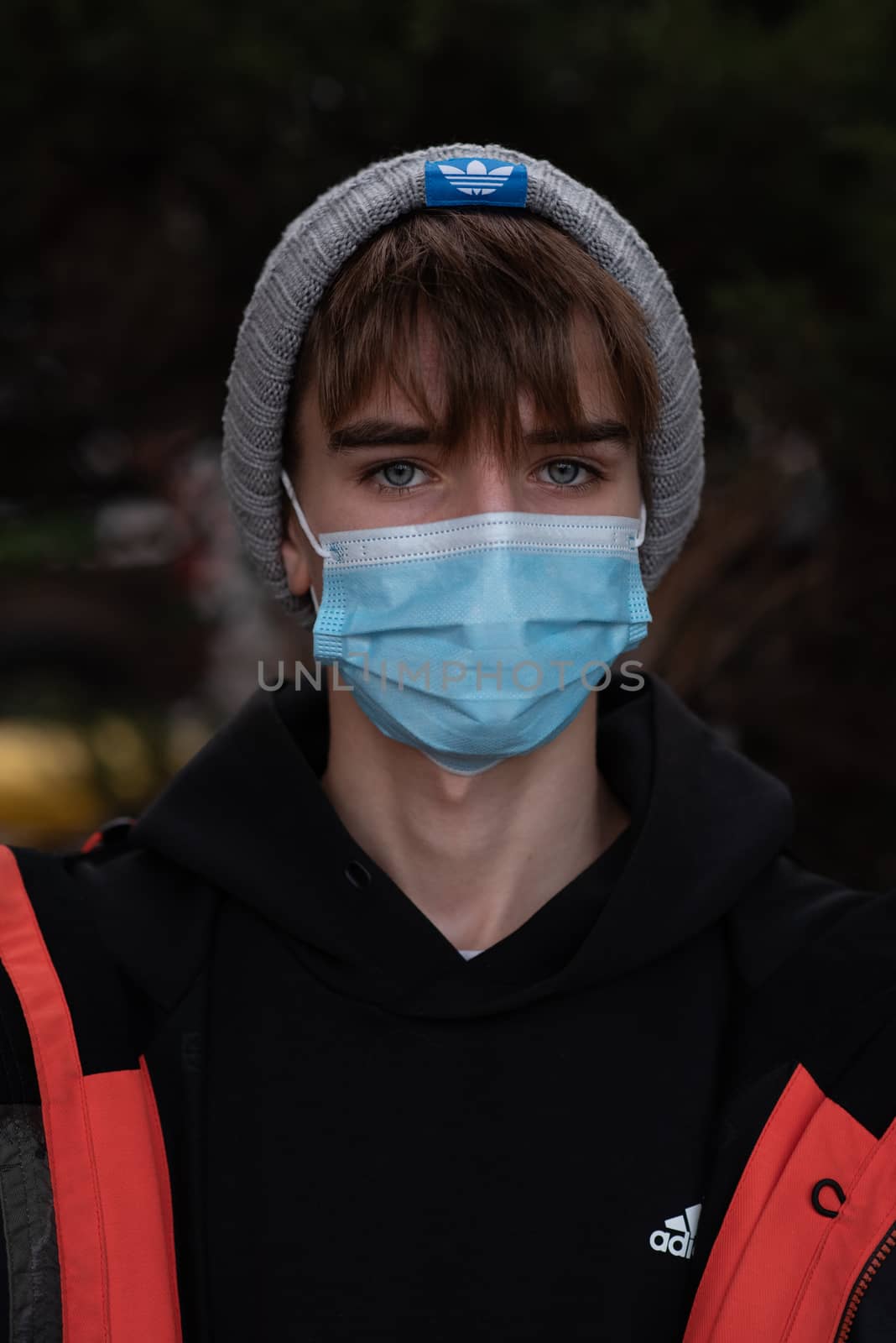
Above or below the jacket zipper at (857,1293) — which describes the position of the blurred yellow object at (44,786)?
above

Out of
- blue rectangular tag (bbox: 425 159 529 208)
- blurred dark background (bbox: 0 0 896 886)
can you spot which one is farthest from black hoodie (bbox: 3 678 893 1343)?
blurred dark background (bbox: 0 0 896 886)

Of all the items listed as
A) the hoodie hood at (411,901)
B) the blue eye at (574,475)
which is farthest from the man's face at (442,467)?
the hoodie hood at (411,901)

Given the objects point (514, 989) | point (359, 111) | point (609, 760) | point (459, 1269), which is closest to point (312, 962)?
point (514, 989)

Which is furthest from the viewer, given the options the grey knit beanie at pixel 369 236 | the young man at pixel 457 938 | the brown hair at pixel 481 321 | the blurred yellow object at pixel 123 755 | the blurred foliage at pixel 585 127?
the blurred yellow object at pixel 123 755

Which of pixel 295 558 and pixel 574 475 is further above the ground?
pixel 574 475

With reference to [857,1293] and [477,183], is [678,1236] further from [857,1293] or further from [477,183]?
[477,183]

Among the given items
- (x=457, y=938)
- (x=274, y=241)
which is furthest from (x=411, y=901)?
(x=274, y=241)

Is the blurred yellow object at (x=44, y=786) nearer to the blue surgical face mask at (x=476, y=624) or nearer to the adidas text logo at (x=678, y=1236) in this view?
the blue surgical face mask at (x=476, y=624)

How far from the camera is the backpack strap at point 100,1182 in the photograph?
5.24 ft

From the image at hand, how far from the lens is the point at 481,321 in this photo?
6.07ft

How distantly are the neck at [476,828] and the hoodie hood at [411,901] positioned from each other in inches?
2.8

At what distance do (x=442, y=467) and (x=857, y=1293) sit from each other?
3.83ft

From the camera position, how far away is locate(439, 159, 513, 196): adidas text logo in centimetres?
194

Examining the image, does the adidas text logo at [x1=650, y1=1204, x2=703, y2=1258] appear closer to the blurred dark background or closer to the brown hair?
the brown hair
